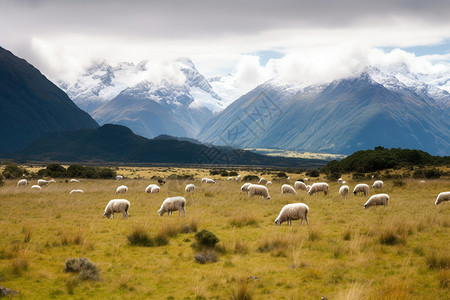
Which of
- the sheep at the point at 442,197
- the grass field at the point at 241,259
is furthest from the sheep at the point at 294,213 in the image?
the sheep at the point at 442,197

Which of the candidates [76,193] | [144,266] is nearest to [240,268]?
[144,266]

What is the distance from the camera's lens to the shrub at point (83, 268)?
421 inches

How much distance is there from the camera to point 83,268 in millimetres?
11031

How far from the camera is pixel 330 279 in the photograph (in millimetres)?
10406

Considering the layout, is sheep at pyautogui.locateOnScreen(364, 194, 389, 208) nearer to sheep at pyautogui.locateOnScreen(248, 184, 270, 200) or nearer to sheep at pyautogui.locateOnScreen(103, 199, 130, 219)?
sheep at pyautogui.locateOnScreen(248, 184, 270, 200)

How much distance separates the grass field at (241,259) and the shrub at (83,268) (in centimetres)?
18

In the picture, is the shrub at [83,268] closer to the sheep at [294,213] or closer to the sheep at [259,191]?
the sheep at [294,213]

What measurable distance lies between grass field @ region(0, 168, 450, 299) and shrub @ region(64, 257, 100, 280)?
7.2 inches

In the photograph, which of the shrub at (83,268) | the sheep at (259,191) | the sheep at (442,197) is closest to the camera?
the shrub at (83,268)

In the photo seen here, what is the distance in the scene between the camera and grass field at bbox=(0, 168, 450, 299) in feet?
32.2

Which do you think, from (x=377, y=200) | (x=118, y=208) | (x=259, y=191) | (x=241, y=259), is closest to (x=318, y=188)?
(x=259, y=191)

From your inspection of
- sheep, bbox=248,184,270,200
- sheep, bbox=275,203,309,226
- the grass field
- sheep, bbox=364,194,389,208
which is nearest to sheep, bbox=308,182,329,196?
sheep, bbox=248,184,270,200

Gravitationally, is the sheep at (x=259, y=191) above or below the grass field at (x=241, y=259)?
above

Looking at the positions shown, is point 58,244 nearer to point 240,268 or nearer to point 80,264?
point 80,264
